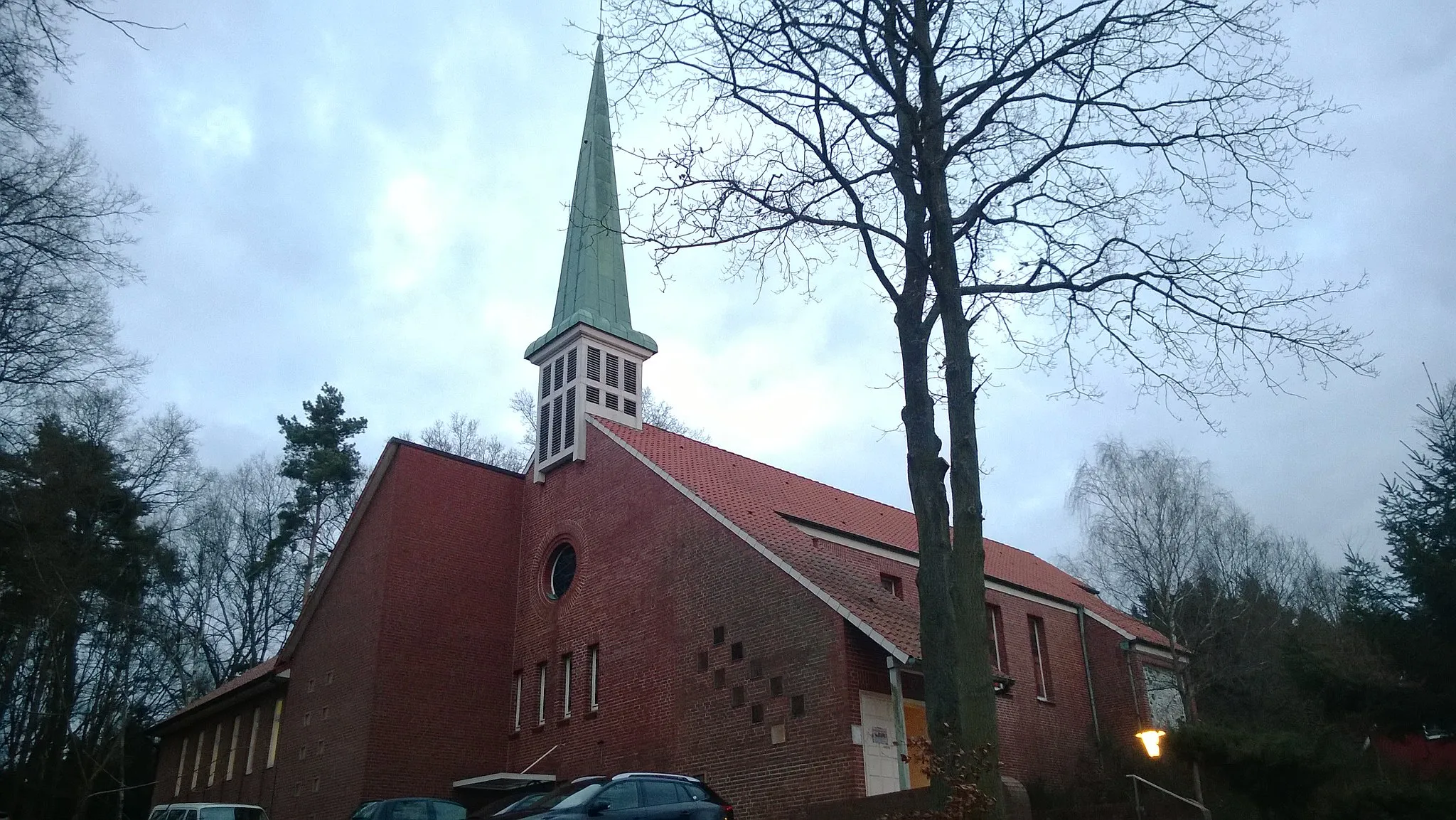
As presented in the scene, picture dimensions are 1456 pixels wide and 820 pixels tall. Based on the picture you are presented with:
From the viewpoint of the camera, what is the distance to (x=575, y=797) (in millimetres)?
14094

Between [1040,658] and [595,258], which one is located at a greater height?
[595,258]

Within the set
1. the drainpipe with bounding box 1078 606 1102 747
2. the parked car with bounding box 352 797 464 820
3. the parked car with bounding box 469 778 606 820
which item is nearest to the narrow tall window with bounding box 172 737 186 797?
the parked car with bounding box 352 797 464 820

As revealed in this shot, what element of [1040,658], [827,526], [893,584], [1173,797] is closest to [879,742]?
[1173,797]

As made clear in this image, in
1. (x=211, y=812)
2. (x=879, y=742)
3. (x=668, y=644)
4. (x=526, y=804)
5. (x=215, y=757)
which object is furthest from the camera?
(x=215, y=757)

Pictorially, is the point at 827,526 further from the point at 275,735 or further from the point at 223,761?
the point at 223,761

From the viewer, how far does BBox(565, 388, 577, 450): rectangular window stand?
25.1 m

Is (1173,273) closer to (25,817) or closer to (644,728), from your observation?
(644,728)

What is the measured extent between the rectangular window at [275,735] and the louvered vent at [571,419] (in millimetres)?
9747

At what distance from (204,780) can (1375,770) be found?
27.8 meters

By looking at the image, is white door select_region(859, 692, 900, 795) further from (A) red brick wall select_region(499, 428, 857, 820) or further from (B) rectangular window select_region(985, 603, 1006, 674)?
(B) rectangular window select_region(985, 603, 1006, 674)

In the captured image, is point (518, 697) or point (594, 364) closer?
point (518, 697)

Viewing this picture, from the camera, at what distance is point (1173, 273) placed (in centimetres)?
1093

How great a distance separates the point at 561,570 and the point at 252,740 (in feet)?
31.6

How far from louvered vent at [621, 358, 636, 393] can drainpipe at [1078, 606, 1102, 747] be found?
532 inches
